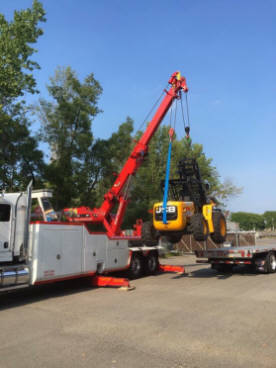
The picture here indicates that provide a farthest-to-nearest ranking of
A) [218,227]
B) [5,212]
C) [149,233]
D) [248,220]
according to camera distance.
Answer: [248,220] → [149,233] → [218,227] → [5,212]

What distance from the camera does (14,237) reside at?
29.4 feet

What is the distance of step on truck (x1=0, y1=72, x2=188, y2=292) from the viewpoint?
8.87m

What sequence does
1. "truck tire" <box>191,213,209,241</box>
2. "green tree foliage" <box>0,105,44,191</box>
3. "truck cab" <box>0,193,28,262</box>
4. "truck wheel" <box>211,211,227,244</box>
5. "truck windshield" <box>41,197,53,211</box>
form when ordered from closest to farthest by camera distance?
"truck cab" <box>0,193,28,262</box>, "truck windshield" <box>41,197,53,211</box>, "truck tire" <box>191,213,209,241</box>, "truck wheel" <box>211,211,227,244</box>, "green tree foliage" <box>0,105,44,191</box>

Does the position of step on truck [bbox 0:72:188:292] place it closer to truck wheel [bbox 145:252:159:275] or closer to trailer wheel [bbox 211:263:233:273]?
truck wheel [bbox 145:252:159:275]

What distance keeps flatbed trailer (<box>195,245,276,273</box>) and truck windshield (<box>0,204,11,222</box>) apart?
8104mm

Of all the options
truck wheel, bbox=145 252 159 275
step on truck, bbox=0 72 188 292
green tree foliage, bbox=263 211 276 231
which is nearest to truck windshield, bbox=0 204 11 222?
step on truck, bbox=0 72 188 292

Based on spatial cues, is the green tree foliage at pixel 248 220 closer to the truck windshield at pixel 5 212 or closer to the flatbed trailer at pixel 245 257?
the flatbed trailer at pixel 245 257

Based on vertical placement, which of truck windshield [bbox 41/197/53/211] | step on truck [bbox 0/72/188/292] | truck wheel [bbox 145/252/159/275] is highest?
truck windshield [bbox 41/197/53/211]

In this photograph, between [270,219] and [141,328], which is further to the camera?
[270,219]

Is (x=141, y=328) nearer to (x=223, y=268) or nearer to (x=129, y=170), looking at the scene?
(x=129, y=170)

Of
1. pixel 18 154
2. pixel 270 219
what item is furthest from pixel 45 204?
pixel 270 219

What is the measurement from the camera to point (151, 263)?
47.6 feet

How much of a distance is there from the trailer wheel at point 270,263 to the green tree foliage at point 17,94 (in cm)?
1366

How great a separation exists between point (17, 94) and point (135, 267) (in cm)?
1115
